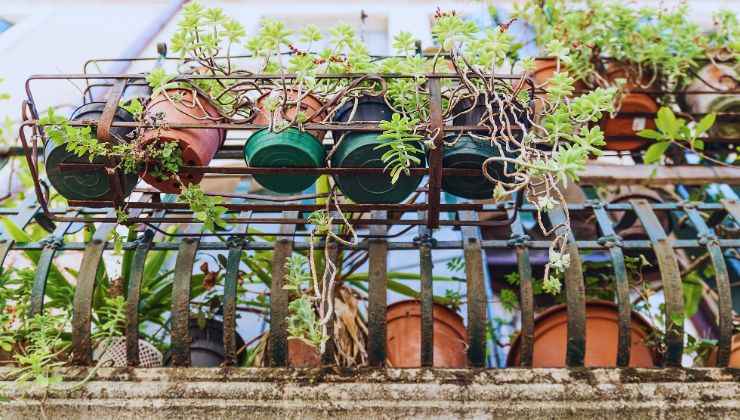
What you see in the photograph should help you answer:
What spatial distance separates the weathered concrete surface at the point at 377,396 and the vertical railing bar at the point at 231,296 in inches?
3.9

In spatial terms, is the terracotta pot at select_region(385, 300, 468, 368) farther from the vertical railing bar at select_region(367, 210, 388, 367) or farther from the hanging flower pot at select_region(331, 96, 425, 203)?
the hanging flower pot at select_region(331, 96, 425, 203)

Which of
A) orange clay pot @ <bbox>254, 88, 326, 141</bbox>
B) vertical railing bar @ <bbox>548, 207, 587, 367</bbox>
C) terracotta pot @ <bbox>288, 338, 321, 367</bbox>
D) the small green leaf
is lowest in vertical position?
terracotta pot @ <bbox>288, 338, 321, 367</bbox>

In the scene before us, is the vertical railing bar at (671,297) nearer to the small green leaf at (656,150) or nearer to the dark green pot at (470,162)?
the small green leaf at (656,150)

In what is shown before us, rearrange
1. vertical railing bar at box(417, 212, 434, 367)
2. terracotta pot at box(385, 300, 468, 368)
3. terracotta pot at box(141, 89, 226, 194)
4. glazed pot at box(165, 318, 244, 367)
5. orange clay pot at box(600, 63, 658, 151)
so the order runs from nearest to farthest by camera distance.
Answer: terracotta pot at box(141, 89, 226, 194)
vertical railing bar at box(417, 212, 434, 367)
terracotta pot at box(385, 300, 468, 368)
glazed pot at box(165, 318, 244, 367)
orange clay pot at box(600, 63, 658, 151)

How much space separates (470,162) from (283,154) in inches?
28.7

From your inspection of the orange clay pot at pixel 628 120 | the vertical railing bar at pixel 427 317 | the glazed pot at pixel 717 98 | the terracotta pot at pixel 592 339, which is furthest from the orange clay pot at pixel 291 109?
the glazed pot at pixel 717 98

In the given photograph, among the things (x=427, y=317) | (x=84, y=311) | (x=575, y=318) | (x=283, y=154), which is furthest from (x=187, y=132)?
(x=575, y=318)

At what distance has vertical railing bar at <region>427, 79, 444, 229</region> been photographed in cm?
248

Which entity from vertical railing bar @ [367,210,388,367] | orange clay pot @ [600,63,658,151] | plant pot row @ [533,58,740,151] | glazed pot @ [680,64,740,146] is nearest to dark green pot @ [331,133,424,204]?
vertical railing bar @ [367,210,388,367]

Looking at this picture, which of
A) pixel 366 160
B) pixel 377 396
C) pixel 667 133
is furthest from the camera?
pixel 667 133

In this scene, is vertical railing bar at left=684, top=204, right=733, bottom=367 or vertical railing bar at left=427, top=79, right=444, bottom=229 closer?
vertical railing bar at left=427, top=79, right=444, bottom=229

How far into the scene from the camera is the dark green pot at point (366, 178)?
260cm

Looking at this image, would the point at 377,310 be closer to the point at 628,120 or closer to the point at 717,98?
the point at 628,120

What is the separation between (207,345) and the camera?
325 centimetres
